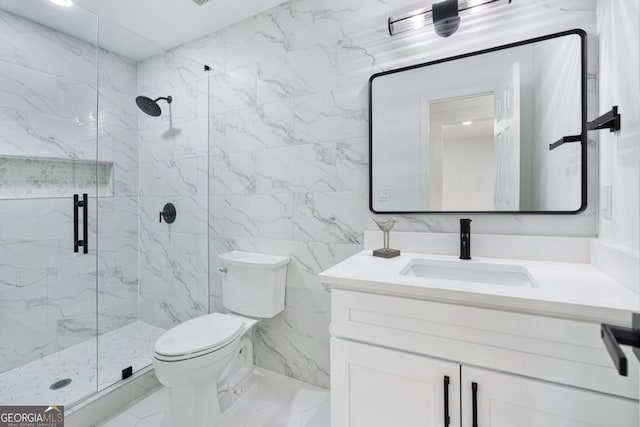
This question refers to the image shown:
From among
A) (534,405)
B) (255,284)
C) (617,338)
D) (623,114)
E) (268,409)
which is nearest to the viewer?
(617,338)

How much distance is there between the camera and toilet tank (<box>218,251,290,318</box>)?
1.70 meters

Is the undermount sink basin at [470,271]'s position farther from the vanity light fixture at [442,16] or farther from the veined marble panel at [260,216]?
the vanity light fixture at [442,16]

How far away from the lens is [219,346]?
140 cm

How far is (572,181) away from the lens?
1171mm

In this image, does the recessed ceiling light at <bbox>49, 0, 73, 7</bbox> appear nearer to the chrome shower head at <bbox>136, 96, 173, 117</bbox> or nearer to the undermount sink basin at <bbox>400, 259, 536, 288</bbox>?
the chrome shower head at <bbox>136, 96, 173, 117</bbox>

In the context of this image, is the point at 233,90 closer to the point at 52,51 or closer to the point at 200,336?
the point at 52,51

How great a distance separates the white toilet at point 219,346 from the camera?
4.29 feet

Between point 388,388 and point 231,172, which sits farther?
point 231,172

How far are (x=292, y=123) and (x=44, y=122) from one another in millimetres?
1653

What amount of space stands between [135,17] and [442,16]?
79.2 inches

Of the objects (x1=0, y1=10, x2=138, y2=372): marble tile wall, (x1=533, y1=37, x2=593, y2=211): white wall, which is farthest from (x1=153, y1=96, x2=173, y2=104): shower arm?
(x1=533, y1=37, x2=593, y2=211): white wall

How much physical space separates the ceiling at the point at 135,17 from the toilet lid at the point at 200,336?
195 centimetres

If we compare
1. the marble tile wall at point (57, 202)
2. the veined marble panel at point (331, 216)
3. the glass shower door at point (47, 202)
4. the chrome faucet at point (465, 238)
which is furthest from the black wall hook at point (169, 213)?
the chrome faucet at point (465, 238)

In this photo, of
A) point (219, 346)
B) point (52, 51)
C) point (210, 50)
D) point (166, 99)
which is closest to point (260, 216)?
point (219, 346)
